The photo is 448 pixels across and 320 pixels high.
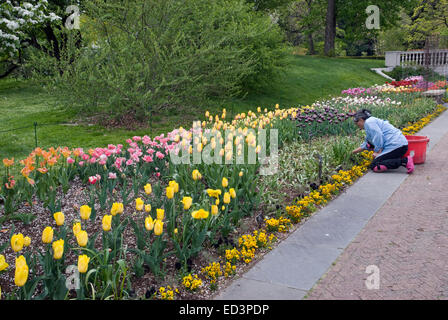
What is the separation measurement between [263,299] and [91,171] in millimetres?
3149

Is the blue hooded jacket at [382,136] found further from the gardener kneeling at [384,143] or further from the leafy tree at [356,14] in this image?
the leafy tree at [356,14]

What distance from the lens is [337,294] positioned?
130 inches

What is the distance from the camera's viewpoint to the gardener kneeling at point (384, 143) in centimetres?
697

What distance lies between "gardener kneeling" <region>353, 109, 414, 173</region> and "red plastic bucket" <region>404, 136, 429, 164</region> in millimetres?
364

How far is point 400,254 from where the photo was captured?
13.2 feet

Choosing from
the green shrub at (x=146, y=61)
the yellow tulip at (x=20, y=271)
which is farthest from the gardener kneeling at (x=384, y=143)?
the yellow tulip at (x=20, y=271)

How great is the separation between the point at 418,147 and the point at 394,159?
2.27ft

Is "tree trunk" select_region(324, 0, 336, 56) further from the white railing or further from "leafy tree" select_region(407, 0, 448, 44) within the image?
"leafy tree" select_region(407, 0, 448, 44)

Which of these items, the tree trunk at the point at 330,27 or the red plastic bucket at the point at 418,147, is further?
the tree trunk at the point at 330,27

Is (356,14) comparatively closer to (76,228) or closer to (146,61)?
(146,61)

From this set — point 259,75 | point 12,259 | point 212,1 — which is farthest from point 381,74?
point 12,259

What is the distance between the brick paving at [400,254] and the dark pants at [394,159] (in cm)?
105
